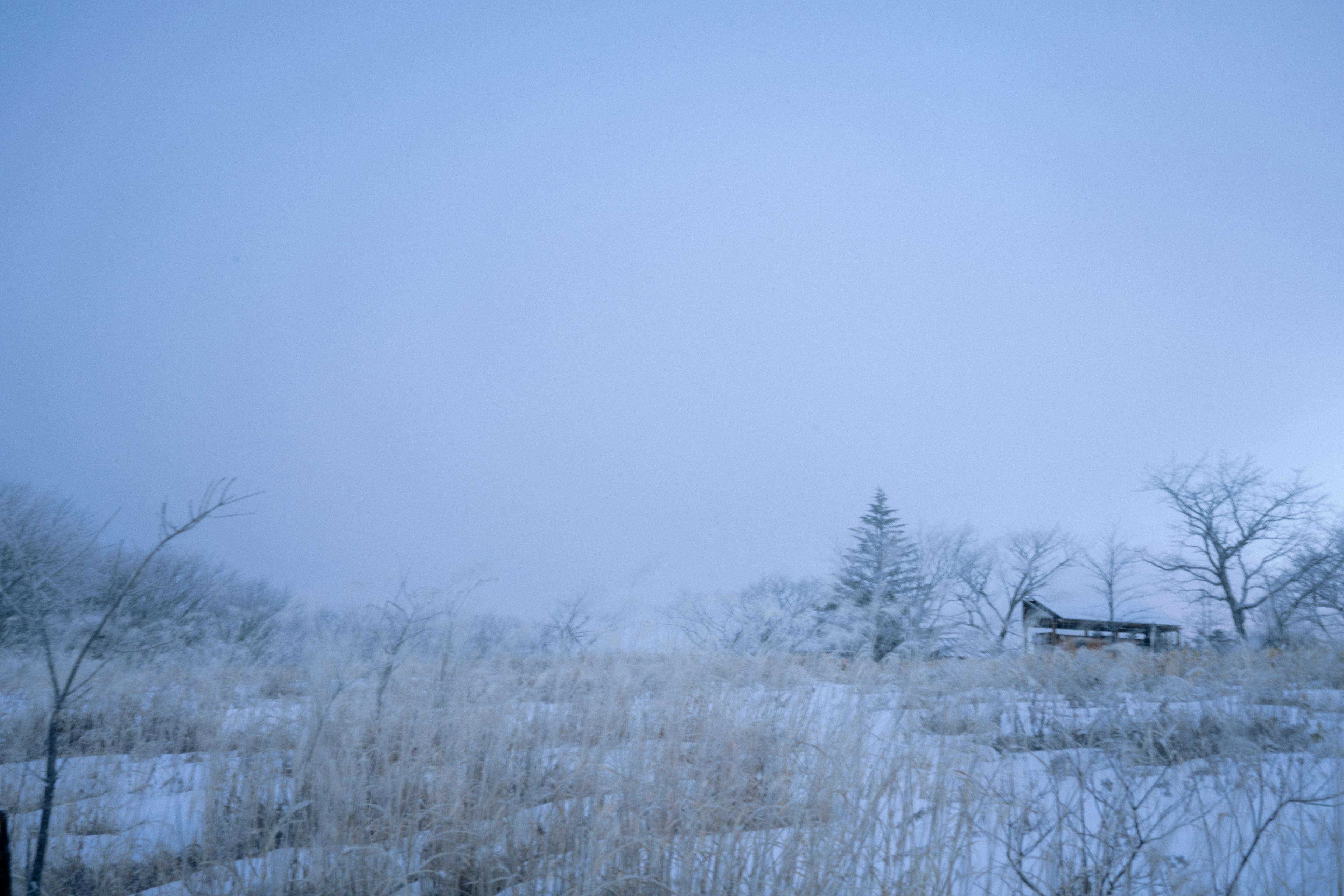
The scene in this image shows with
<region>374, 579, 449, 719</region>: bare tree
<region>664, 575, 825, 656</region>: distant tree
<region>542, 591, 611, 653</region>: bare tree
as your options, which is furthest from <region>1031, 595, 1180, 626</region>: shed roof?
<region>374, 579, 449, 719</region>: bare tree

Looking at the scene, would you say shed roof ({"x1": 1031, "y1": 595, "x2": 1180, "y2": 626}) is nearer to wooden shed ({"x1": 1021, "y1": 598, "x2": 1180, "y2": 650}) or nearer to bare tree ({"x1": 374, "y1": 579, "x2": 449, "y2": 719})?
wooden shed ({"x1": 1021, "y1": 598, "x2": 1180, "y2": 650})

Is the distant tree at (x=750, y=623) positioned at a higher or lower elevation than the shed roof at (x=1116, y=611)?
higher

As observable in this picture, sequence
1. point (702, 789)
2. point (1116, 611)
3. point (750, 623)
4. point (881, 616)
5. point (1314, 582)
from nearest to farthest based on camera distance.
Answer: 1. point (702, 789)
2. point (881, 616)
3. point (750, 623)
4. point (1314, 582)
5. point (1116, 611)

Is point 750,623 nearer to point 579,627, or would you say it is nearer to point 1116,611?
point 579,627

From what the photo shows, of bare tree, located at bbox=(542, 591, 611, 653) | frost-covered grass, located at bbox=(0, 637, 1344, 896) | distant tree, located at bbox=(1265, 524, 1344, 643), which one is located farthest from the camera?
distant tree, located at bbox=(1265, 524, 1344, 643)

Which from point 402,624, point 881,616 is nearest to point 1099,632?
point 881,616

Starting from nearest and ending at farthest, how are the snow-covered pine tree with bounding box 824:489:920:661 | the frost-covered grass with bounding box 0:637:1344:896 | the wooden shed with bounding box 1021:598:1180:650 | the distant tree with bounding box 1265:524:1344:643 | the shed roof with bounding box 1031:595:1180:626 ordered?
the frost-covered grass with bounding box 0:637:1344:896 < the snow-covered pine tree with bounding box 824:489:920:661 < the wooden shed with bounding box 1021:598:1180:650 < the distant tree with bounding box 1265:524:1344:643 < the shed roof with bounding box 1031:595:1180:626

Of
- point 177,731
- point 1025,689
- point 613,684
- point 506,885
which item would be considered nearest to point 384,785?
point 506,885

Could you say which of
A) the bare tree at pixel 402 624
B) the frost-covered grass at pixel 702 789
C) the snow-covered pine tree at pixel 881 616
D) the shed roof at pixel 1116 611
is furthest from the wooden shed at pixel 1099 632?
the bare tree at pixel 402 624

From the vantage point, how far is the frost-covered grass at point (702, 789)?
2.39 m

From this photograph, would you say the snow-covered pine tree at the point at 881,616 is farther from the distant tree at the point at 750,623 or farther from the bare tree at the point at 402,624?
the bare tree at the point at 402,624

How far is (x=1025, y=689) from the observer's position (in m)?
5.18

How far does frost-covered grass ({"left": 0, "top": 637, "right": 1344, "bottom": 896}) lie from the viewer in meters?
2.39

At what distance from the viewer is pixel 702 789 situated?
263 cm
